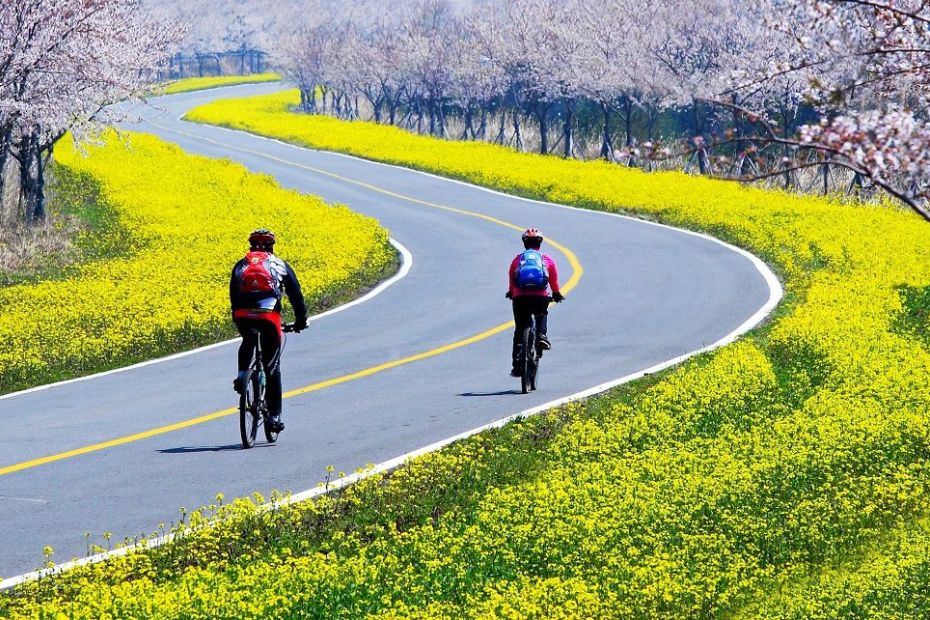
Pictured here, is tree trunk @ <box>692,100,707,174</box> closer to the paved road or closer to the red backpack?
the paved road

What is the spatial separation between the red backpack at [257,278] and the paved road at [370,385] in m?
1.47

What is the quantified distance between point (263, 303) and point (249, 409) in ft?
3.10

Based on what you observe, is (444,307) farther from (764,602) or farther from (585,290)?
(764,602)

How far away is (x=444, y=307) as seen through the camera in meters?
22.1

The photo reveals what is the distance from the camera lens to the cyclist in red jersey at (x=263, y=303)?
1219 centimetres

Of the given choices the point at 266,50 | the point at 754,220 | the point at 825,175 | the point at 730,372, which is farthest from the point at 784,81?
the point at 266,50

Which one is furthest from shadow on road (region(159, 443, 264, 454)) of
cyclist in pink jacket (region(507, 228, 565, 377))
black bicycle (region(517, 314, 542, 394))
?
cyclist in pink jacket (region(507, 228, 565, 377))

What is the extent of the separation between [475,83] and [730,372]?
57566mm

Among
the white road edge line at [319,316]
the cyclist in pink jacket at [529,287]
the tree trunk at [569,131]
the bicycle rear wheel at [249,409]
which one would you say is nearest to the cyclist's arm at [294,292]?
the bicycle rear wheel at [249,409]

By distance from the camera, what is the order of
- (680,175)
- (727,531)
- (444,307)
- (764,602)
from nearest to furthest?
(764,602) → (727,531) → (444,307) → (680,175)

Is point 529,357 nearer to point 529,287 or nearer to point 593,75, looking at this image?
point 529,287

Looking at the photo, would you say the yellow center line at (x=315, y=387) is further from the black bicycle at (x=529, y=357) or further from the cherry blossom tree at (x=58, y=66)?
the cherry blossom tree at (x=58, y=66)

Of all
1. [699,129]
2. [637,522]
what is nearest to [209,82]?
[699,129]

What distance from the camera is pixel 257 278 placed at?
479 inches
